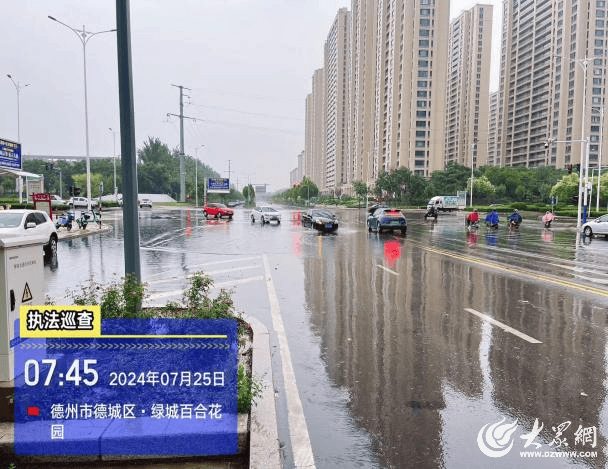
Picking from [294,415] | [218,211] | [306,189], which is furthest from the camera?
[306,189]

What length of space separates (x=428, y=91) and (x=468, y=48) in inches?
2412

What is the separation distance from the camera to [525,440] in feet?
13.7

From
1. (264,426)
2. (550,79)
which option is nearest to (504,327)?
(264,426)

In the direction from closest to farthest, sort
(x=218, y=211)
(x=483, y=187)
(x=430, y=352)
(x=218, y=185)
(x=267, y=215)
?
(x=430, y=352), (x=267, y=215), (x=218, y=211), (x=483, y=187), (x=218, y=185)

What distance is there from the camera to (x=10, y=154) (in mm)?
32781

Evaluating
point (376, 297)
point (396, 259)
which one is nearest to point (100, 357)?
point (376, 297)

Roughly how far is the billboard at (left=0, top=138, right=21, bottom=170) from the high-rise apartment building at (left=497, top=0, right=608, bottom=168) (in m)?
120

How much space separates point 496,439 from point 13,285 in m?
4.76

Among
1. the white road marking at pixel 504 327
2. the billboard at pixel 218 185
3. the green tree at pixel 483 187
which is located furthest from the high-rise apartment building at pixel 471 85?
the white road marking at pixel 504 327

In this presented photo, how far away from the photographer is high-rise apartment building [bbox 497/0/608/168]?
417 ft

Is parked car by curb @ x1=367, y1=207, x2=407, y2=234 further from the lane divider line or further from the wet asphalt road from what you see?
the wet asphalt road

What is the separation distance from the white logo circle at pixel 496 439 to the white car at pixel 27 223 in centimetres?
1405

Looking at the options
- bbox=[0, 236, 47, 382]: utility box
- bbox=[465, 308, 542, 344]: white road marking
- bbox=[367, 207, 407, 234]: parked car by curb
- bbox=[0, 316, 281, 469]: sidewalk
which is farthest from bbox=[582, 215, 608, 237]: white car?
bbox=[0, 236, 47, 382]: utility box
